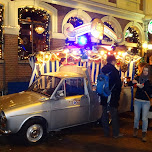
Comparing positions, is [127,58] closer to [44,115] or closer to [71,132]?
[71,132]

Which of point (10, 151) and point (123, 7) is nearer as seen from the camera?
point (10, 151)

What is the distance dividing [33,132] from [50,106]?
0.73m

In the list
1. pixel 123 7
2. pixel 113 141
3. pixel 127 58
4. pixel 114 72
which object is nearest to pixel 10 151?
pixel 113 141

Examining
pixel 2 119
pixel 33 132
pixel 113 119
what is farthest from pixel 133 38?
pixel 2 119

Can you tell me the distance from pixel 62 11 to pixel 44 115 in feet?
25.9

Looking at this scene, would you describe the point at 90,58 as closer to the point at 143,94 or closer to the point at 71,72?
the point at 71,72

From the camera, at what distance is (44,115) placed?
4.97 m

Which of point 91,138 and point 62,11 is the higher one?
point 62,11

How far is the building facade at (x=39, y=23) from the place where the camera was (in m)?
9.77

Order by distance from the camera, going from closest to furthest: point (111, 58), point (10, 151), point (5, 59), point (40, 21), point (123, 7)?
point (10, 151) < point (111, 58) < point (5, 59) < point (40, 21) < point (123, 7)

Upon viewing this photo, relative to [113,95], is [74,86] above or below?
above

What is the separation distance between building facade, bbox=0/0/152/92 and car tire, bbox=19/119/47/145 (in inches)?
212

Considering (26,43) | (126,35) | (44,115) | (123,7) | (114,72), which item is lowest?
(44,115)

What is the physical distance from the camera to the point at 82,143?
502 cm
